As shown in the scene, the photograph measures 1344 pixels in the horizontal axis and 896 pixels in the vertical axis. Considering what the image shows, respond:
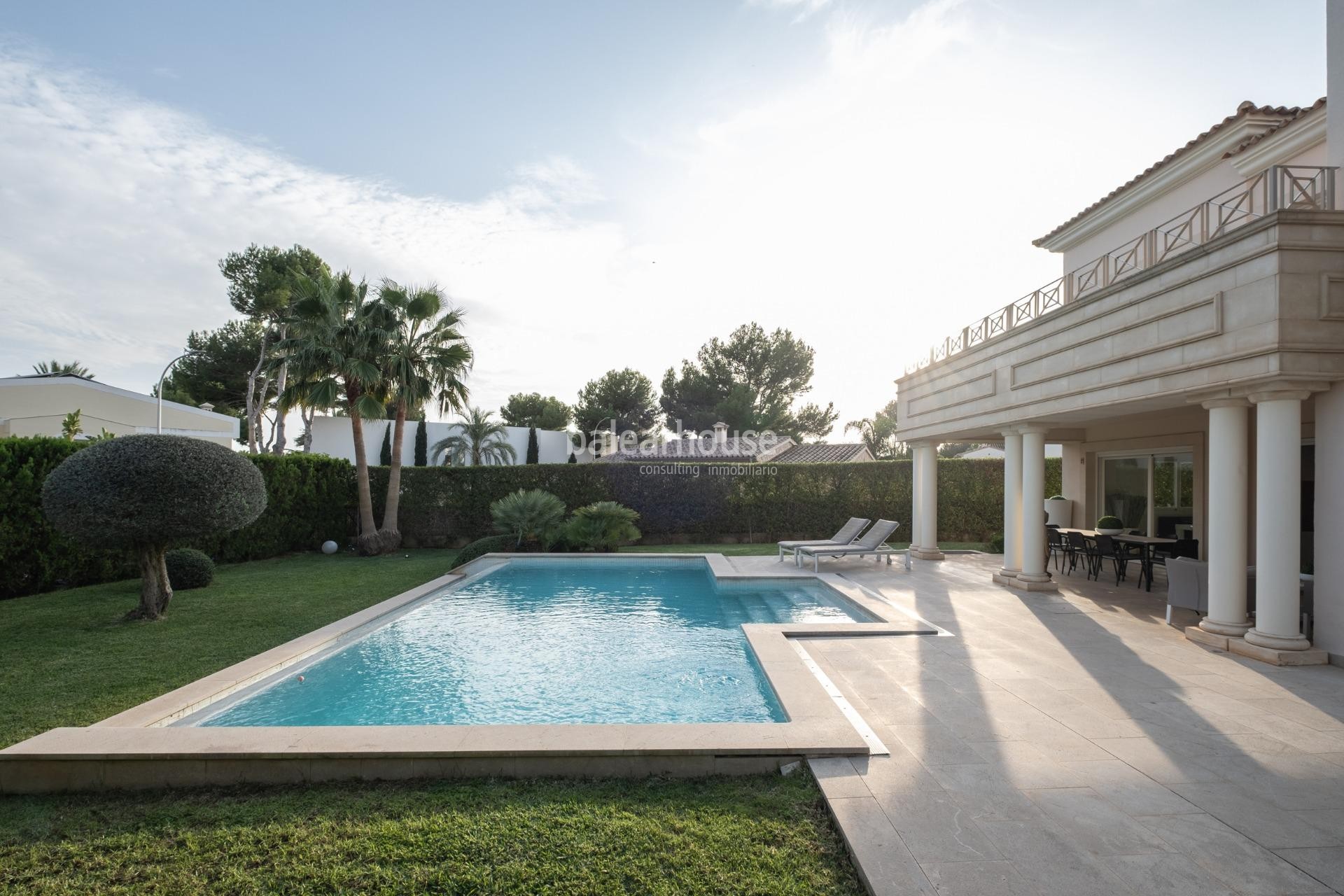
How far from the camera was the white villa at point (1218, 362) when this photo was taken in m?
6.44

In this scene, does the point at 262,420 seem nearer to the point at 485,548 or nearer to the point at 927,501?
the point at 485,548

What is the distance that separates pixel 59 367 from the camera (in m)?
45.2

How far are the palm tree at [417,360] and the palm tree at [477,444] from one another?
1688 cm

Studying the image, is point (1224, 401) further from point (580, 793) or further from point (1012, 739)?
point (580, 793)

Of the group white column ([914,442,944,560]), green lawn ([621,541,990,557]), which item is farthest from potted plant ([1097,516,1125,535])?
green lawn ([621,541,990,557])

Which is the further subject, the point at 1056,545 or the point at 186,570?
the point at 1056,545

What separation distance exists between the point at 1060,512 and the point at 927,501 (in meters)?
3.82

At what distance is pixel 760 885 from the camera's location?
3035 mm

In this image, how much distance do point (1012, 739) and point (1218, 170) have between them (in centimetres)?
1029

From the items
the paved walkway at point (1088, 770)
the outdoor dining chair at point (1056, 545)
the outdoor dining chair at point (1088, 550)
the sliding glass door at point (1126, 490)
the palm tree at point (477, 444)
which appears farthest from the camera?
the palm tree at point (477, 444)

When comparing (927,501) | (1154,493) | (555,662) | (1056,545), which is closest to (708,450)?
(927,501)

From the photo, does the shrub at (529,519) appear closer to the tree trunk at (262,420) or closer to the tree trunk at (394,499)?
the tree trunk at (394,499)

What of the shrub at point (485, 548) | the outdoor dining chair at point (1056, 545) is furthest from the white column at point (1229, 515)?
the shrub at point (485, 548)

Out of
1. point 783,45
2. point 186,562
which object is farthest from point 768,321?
point 186,562
